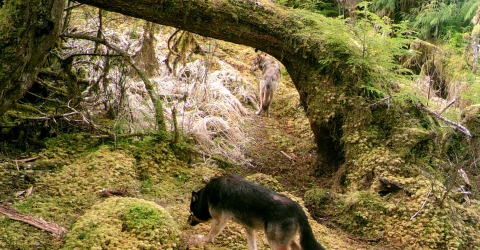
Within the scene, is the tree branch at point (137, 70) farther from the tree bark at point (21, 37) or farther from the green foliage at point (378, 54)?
the green foliage at point (378, 54)

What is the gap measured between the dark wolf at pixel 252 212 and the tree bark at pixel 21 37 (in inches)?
89.5

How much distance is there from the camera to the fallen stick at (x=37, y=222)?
4.67m

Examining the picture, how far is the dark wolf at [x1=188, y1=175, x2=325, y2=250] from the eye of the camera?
4.48m

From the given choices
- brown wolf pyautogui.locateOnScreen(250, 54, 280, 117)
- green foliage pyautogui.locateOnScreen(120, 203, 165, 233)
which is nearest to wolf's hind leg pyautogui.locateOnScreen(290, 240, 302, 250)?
green foliage pyautogui.locateOnScreen(120, 203, 165, 233)

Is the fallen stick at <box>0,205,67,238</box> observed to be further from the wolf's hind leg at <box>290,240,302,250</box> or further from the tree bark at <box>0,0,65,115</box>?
the wolf's hind leg at <box>290,240,302,250</box>

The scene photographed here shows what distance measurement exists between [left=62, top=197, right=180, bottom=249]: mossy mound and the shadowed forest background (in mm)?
16

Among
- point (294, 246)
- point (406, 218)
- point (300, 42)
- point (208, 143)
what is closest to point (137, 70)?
point (208, 143)

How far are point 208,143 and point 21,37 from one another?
3801 mm

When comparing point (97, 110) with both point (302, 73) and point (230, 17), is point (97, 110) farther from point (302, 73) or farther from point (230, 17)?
point (302, 73)

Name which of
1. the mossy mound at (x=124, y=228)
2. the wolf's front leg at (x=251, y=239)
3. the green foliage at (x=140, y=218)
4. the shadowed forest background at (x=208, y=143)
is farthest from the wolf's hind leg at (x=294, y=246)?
the green foliage at (x=140, y=218)

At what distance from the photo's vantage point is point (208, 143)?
26.5ft

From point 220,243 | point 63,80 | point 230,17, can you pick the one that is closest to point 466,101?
point 230,17

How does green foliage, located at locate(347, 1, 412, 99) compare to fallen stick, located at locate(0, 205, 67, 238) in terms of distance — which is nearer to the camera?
fallen stick, located at locate(0, 205, 67, 238)

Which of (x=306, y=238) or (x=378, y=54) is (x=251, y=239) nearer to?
(x=306, y=238)
